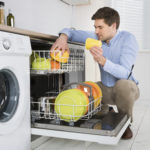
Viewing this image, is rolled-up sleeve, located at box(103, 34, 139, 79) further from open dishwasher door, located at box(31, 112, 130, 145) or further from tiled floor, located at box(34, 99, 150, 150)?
tiled floor, located at box(34, 99, 150, 150)

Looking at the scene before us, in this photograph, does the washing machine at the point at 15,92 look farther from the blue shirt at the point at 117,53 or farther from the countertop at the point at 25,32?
the blue shirt at the point at 117,53

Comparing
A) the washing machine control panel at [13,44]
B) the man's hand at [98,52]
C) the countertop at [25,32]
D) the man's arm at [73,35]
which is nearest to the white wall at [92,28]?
the man's arm at [73,35]

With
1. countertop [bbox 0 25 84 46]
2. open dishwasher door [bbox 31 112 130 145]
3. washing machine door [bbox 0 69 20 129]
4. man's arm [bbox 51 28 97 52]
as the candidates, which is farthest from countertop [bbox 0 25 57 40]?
open dishwasher door [bbox 31 112 130 145]

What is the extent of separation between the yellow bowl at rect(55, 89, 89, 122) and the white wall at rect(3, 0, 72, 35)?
96 cm

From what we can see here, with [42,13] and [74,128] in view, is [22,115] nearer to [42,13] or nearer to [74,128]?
[74,128]

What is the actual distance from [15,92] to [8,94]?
41mm

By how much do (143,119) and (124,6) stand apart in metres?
1.88

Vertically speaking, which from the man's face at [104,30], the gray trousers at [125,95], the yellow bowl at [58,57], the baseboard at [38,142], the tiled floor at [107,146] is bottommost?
the tiled floor at [107,146]

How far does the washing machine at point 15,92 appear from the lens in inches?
45.5

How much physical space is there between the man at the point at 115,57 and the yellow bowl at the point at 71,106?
318mm

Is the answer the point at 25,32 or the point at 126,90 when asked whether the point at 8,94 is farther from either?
the point at 126,90

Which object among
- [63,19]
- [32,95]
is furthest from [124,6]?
[32,95]

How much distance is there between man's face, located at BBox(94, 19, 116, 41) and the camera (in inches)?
74.6

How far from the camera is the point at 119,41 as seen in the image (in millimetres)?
1921
